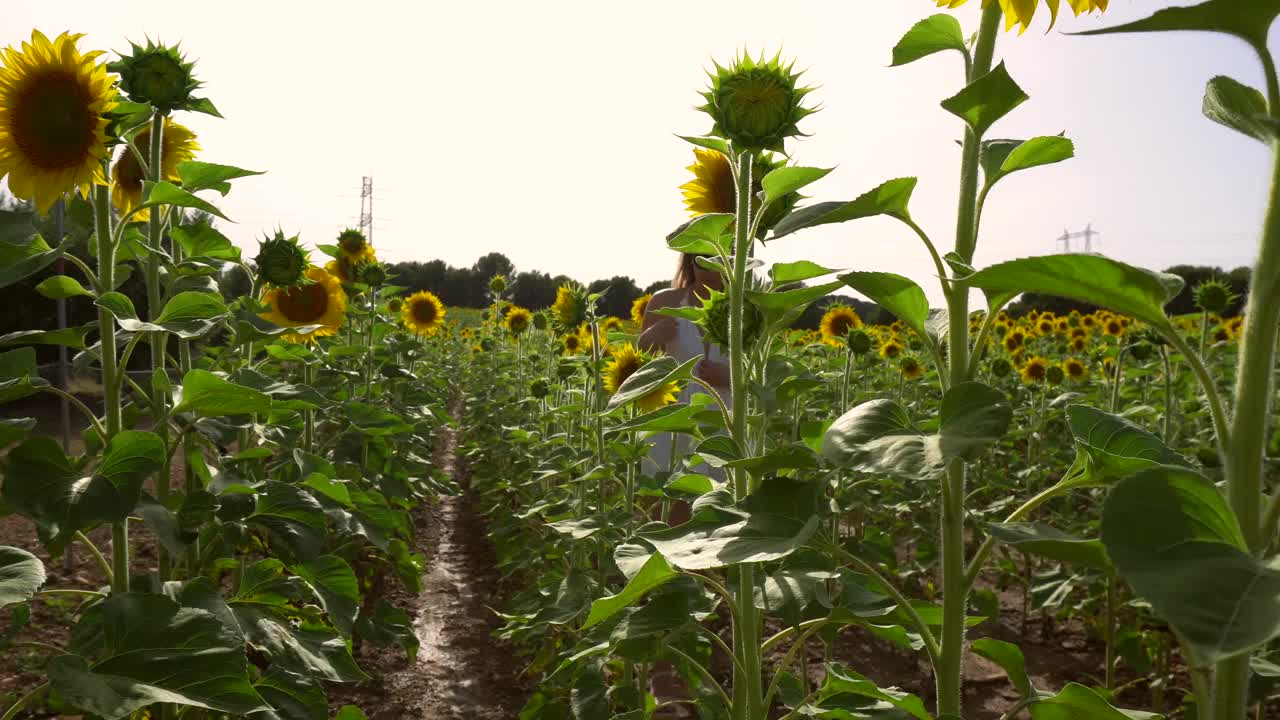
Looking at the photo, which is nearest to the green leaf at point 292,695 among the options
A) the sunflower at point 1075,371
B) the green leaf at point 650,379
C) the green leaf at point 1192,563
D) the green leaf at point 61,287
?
the green leaf at point 61,287

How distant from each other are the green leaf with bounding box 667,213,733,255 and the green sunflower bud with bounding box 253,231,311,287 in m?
1.35

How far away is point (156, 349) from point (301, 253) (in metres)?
0.69

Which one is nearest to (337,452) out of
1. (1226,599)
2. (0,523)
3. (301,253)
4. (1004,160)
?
(301,253)

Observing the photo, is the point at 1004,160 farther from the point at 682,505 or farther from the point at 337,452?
the point at 337,452

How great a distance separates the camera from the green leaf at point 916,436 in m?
0.56

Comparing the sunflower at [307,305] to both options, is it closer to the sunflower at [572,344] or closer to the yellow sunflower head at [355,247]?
the yellow sunflower head at [355,247]

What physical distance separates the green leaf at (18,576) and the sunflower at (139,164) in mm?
852

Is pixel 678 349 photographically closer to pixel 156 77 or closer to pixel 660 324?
pixel 660 324

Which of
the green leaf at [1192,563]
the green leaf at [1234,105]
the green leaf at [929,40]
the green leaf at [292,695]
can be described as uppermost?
the green leaf at [929,40]

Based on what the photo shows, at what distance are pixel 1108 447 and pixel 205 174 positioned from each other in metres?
1.32

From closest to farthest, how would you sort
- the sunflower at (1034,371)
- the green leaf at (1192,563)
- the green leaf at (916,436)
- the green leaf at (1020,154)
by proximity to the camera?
1. the green leaf at (1192,563)
2. the green leaf at (916,436)
3. the green leaf at (1020,154)
4. the sunflower at (1034,371)

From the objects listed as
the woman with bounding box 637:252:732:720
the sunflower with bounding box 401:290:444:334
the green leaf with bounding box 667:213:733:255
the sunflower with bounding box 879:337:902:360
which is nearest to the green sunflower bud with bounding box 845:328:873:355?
the woman with bounding box 637:252:732:720

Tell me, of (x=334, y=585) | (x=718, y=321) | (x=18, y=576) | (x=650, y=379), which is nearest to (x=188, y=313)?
(x=18, y=576)

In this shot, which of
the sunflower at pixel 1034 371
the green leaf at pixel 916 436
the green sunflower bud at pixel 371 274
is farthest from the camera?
the sunflower at pixel 1034 371
